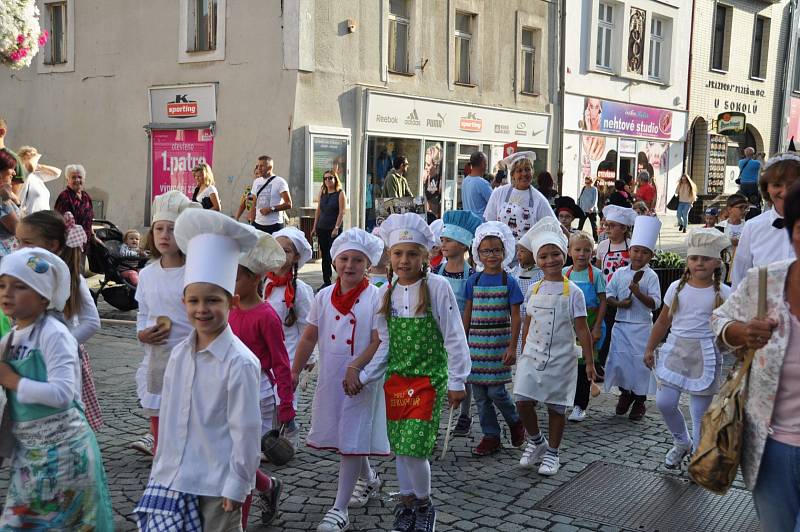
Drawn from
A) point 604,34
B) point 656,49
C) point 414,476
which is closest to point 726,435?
point 414,476

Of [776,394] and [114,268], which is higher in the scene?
[776,394]

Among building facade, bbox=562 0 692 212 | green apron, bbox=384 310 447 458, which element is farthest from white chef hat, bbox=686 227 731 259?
building facade, bbox=562 0 692 212

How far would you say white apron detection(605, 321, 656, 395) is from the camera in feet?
21.5

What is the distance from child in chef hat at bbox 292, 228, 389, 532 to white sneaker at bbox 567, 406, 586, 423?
2503 millimetres

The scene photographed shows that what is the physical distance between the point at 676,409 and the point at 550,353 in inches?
33.7

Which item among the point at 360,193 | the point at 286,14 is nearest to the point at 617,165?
the point at 360,193

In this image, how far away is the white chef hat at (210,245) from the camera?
316cm

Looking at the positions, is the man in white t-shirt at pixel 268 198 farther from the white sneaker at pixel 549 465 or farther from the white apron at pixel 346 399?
the white apron at pixel 346 399

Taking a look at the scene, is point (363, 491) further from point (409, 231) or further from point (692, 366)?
point (692, 366)

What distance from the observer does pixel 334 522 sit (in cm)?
434

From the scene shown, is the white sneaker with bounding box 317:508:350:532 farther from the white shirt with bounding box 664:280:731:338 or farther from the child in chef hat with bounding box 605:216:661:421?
the child in chef hat with bounding box 605:216:661:421

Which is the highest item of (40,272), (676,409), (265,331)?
(40,272)

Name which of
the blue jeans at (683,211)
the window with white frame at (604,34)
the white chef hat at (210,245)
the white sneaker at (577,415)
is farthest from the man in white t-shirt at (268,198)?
the window with white frame at (604,34)

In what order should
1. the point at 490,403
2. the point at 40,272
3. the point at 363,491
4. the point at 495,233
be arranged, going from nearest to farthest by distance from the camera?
the point at 40,272 < the point at 363,491 < the point at 495,233 < the point at 490,403
